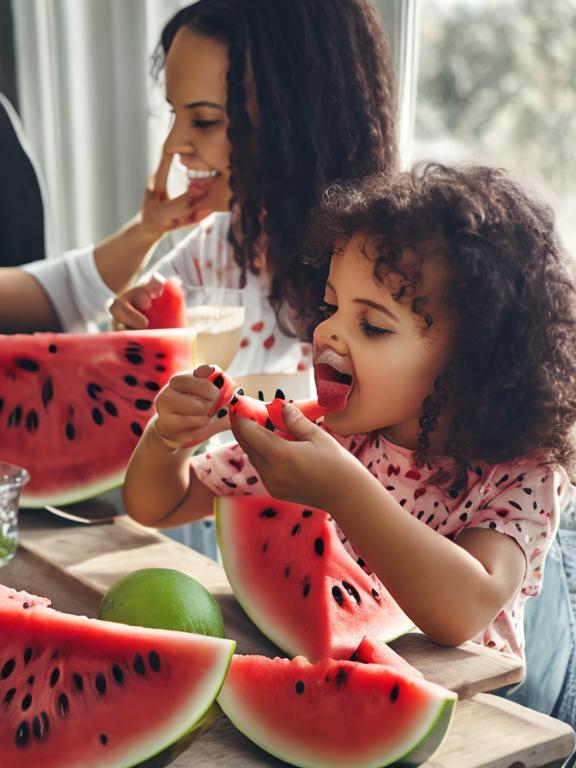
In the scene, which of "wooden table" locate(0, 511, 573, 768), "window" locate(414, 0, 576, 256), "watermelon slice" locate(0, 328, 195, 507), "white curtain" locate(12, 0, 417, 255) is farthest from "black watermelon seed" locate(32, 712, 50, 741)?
"white curtain" locate(12, 0, 417, 255)

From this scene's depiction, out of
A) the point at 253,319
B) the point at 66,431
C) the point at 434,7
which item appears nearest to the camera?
the point at 66,431

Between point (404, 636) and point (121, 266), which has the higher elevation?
point (121, 266)

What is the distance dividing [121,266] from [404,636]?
3.57ft

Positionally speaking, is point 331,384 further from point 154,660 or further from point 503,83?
point 503,83

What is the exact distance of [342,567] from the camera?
1.08 m

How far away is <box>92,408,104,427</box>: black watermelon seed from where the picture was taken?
1.47m

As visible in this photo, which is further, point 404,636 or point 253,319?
point 253,319

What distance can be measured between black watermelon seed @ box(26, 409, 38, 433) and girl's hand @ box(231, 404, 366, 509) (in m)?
0.61

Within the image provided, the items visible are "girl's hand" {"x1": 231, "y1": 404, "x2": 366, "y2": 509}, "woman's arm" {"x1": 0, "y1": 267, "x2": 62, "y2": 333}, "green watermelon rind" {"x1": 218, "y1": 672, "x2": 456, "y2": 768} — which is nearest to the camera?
"green watermelon rind" {"x1": 218, "y1": 672, "x2": 456, "y2": 768}

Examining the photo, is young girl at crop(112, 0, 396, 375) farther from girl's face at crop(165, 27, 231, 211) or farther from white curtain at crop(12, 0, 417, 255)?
white curtain at crop(12, 0, 417, 255)

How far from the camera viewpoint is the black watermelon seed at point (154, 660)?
A: 2.91 ft

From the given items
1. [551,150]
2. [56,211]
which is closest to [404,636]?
[551,150]

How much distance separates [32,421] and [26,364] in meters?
0.09

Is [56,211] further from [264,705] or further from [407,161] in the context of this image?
[264,705]
